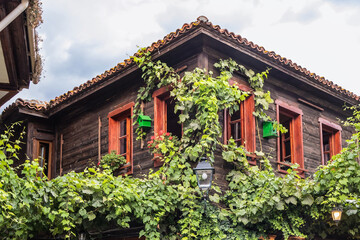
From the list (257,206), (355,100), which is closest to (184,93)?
(257,206)

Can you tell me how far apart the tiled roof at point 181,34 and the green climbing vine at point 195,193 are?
1.72 ft

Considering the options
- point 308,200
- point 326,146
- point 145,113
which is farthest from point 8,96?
point 326,146

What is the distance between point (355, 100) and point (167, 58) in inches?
229

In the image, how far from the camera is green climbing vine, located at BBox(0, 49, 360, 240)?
8.22 metres

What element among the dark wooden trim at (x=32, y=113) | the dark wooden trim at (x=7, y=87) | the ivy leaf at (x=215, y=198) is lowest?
the ivy leaf at (x=215, y=198)

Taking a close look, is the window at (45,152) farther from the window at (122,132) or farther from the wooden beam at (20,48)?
the wooden beam at (20,48)

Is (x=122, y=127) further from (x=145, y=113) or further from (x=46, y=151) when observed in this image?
(x=46, y=151)

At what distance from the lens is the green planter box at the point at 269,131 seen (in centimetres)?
1112

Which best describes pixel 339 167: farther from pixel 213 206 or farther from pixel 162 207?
Result: pixel 162 207

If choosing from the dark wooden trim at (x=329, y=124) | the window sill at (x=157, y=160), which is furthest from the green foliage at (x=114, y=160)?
the dark wooden trim at (x=329, y=124)

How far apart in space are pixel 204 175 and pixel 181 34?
2.83 m

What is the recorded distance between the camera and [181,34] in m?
9.95

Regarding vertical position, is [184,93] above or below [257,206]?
above

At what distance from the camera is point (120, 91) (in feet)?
40.7
